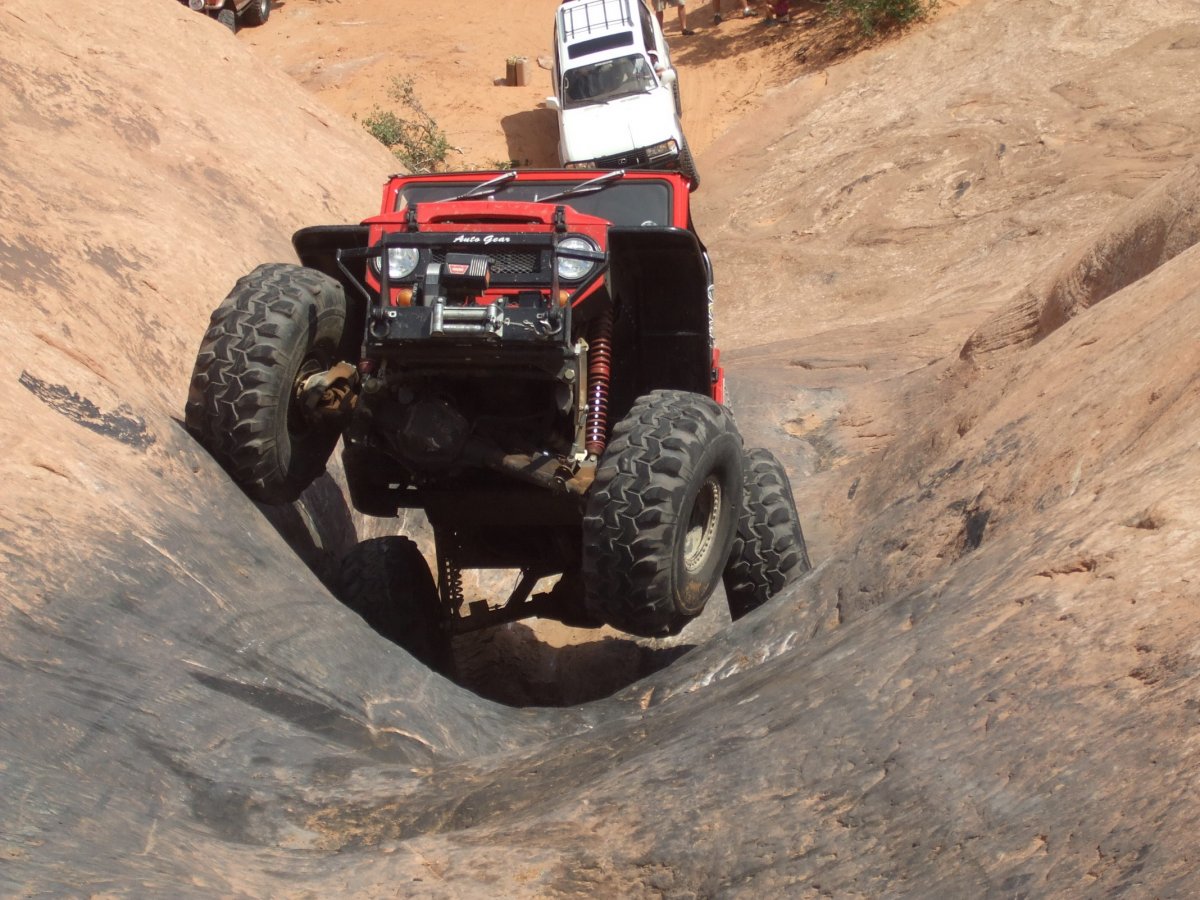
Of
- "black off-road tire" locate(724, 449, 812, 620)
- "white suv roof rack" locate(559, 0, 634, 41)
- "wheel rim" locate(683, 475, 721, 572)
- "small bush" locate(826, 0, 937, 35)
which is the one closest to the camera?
"wheel rim" locate(683, 475, 721, 572)

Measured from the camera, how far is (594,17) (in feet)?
57.7

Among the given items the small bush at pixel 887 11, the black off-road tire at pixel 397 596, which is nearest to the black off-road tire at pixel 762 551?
the black off-road tire at pixel 397 596

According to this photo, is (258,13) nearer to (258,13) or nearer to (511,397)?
(258,13)

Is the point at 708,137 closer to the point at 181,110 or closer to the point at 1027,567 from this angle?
the point at 181,110

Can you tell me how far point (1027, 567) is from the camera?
3828mm

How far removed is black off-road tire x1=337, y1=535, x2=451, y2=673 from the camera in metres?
6.38

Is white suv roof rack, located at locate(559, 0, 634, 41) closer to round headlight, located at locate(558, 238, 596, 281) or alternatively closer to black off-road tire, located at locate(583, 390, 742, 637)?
round headlight, located at locate(558, 238, 596, 281)

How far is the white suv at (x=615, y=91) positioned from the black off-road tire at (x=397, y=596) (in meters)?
8.91

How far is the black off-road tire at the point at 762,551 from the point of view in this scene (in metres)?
6.61

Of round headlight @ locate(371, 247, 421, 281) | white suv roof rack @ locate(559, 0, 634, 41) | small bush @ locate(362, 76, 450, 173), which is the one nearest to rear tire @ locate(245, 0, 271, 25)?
small bush @ locate(362, 76, 450, 173)

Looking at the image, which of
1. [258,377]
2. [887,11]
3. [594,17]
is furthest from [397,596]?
[887,11]

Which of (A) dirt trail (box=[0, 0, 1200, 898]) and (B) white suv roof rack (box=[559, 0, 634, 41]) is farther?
(B) white suv roof rack (box=[559, 0, 634, 41])

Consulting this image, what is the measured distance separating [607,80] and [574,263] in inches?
453

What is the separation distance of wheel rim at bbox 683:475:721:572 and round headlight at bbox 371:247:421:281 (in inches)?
58.8
